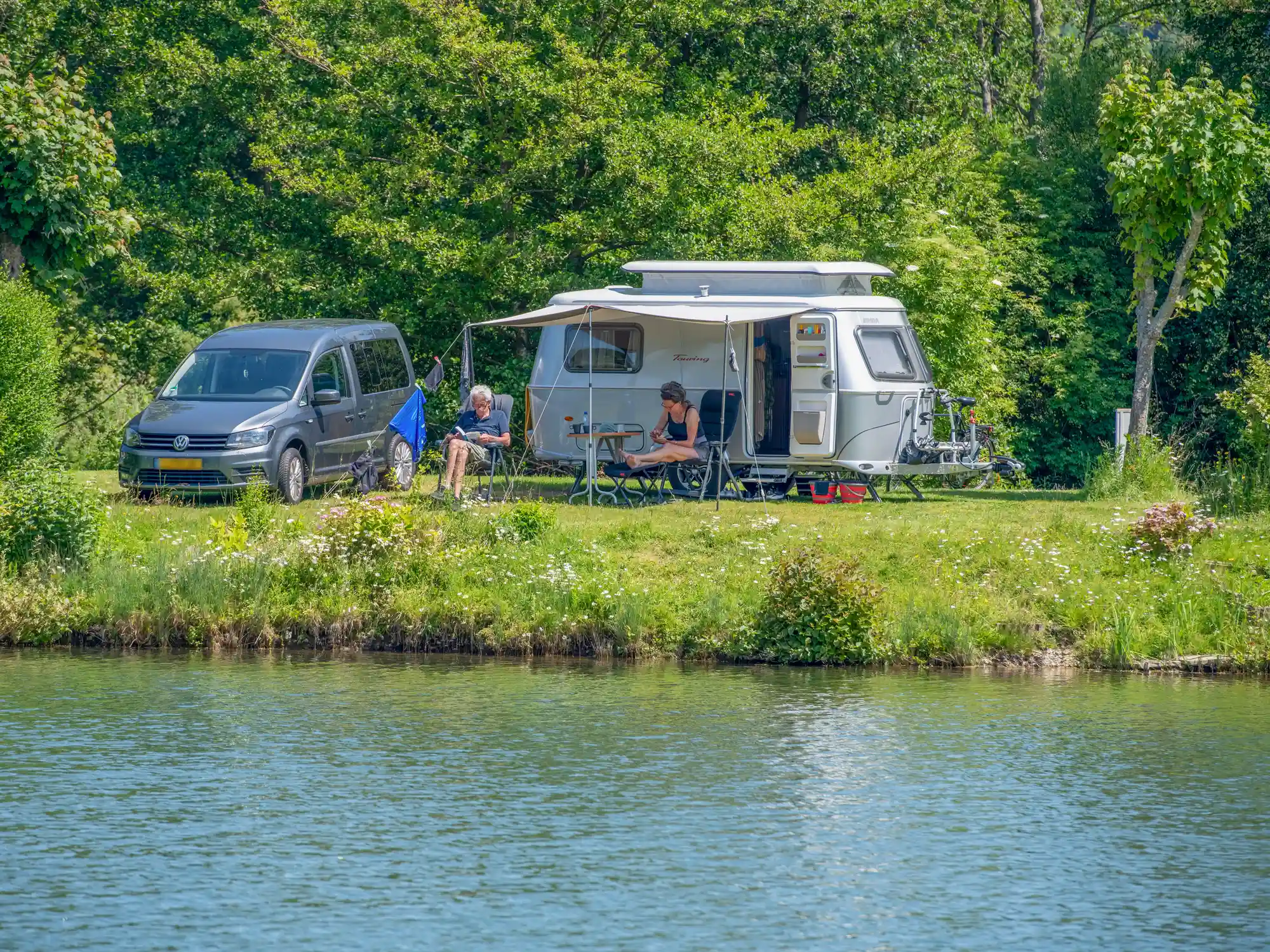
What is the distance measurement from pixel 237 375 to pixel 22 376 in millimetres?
2388

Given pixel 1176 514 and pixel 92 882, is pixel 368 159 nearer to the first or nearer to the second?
pixel 1176 514

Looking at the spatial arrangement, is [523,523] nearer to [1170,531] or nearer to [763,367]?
[763,367]

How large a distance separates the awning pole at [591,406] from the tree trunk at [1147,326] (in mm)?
6135

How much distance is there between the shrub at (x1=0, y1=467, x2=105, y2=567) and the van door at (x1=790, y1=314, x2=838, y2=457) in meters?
7.43

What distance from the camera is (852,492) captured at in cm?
1978

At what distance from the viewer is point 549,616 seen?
15.4 metres

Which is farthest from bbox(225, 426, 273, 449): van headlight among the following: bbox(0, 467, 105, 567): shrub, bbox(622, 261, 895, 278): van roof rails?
bbox(622, 261, 895, 278): van roof rails

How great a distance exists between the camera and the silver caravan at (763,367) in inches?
764

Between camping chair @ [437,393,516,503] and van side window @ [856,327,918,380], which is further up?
van side window @ [856,327,918,380]

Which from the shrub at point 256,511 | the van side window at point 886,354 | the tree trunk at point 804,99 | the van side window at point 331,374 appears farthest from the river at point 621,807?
the tree trunk at point 804,99

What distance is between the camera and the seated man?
1847 centimetres

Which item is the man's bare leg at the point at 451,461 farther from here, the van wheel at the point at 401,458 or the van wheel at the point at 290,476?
the van wheel at the point at 401,458

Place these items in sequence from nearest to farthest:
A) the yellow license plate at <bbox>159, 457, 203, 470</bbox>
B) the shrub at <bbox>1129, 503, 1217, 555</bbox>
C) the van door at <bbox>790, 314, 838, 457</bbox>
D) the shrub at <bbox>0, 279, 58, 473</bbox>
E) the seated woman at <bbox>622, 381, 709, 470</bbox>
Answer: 1. the shrub at <bbox>1129, 503, 1217, 555</bbox>
2. the shrub at <bbox>0, 279, 58, 473</bbox>
3. the yellow license plate at <bbox>159, 457, 203, 470</bbox>
4. the seated woman at <bbox>622, 381, 709, 470</bbox>
5. the van door at <bbox>790, 314, 838, 457</bbox>

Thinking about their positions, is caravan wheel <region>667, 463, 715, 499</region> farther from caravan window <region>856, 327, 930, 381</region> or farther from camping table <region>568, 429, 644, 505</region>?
caravan window <region>856, 327, 930, 381</region>
